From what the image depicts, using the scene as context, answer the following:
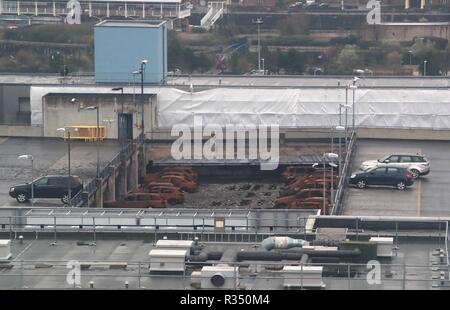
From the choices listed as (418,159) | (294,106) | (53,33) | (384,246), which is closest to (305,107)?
(294,106)

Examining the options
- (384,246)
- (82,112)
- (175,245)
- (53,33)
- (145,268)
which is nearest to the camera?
(145,268)

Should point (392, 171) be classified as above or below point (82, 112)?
below

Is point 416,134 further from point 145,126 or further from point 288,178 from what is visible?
point 145,126

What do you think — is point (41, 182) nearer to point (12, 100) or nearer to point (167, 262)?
point (12, 100)

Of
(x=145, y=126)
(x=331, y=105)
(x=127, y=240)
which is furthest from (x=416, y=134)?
(x=127, y=240)

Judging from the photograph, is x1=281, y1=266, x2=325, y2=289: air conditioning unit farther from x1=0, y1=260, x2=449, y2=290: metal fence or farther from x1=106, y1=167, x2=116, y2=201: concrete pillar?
x1=106, y1=167, x2=116, y2=201: concrete pillar

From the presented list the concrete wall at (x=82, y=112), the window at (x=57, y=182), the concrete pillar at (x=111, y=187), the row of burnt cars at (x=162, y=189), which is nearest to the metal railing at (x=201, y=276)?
the window at (x=57, y=182)

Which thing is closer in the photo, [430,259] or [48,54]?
[430,259]
